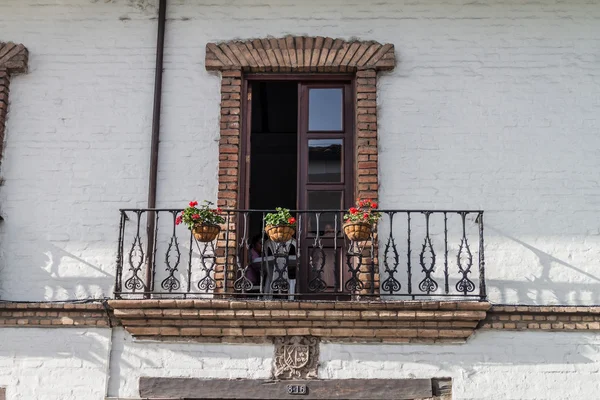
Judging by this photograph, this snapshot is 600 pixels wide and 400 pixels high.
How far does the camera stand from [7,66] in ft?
28.8

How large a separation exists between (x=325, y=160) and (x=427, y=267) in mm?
1478

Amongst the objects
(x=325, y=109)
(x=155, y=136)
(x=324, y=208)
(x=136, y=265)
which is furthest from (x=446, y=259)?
(x=155, y=136)

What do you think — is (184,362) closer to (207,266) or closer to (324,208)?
(207,266)

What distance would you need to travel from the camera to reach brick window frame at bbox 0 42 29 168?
867cm

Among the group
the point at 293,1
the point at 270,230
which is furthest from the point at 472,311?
the point at 293,1

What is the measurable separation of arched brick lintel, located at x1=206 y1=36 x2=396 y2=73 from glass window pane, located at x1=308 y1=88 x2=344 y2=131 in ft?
0.85

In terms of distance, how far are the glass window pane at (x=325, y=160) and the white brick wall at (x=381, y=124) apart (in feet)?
1.66

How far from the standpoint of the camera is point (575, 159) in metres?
8.45

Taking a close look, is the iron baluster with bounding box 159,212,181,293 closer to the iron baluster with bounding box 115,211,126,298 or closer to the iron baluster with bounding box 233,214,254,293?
the iron baluster with bounding box 115,211,126,298

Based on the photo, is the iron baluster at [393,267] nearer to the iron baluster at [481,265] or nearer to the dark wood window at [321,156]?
the dark wood window at [321,156]

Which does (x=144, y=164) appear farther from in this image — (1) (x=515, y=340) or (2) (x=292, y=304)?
(1) (x=515, y=340)

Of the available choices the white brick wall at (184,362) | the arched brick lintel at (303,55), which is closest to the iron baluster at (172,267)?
the white brick wall at (184,362)

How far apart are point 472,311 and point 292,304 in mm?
1517

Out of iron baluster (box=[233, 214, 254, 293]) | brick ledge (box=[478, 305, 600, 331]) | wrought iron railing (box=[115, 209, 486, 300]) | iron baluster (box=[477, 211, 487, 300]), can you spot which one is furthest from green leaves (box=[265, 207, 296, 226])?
brick ledge (box=[478, 305, 600, 331])
